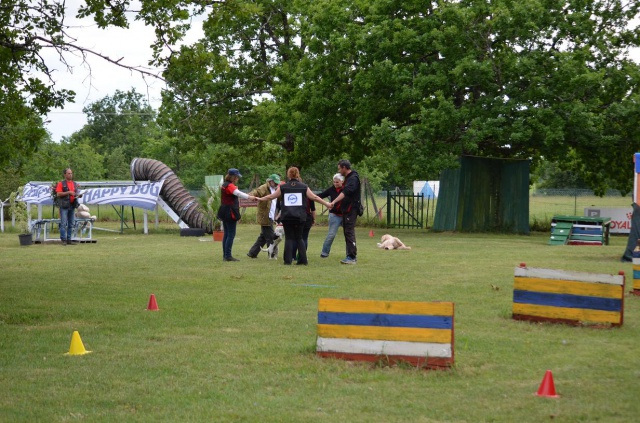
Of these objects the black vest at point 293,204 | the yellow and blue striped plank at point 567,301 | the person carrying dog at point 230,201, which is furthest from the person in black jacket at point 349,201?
the yellow and blue striped plank at point 567,301

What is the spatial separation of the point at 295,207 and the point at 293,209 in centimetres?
6

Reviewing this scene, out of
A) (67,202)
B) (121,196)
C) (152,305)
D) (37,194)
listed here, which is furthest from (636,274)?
(37,194)

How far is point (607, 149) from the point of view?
3120cm

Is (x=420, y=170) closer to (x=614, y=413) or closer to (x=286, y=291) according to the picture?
(x=286, y=291)

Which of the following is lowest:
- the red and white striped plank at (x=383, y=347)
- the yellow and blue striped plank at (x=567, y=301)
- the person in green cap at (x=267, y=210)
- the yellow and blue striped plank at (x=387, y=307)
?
the red and white striped plank at (x=383, y=347)

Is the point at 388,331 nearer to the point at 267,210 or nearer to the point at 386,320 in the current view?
the point at 386,320

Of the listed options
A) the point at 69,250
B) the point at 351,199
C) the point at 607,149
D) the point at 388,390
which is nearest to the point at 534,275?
the point at 388,390

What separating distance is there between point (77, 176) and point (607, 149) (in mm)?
44589

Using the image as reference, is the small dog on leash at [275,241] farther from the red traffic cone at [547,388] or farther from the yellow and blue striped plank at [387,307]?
the red traffic cone at [547,388]

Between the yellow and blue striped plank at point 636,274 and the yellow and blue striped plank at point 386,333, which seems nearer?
the yellow and blue striped plank at point 386,333

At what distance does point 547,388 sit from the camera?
271 inches

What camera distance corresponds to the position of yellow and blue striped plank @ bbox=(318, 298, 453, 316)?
7.75 metres

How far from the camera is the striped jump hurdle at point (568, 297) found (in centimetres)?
1006

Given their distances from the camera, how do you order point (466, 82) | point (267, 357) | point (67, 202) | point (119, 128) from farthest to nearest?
1. point (119, 128)
2. point (466, 82)
3. point (67, 202)
4. point (267, 357)
